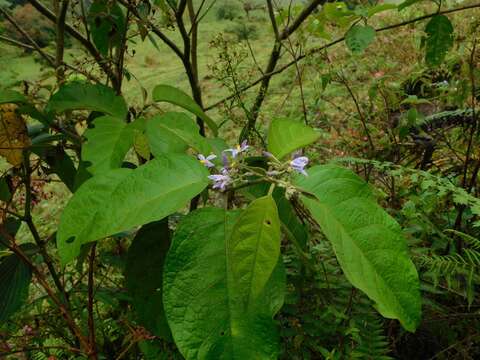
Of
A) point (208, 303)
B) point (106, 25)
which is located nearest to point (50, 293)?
point (208, 303)

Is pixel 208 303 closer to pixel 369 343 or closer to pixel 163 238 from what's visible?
pixel 163 238

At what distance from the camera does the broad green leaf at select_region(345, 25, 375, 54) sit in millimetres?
913

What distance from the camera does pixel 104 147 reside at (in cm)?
58

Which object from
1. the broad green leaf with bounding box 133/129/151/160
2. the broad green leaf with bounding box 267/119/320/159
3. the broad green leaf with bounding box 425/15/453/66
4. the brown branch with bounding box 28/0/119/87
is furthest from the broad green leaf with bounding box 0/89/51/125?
the broad green leaf with bounding box 425/15/453/66

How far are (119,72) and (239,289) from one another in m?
0.59

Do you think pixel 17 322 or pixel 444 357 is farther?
pixel 17 322

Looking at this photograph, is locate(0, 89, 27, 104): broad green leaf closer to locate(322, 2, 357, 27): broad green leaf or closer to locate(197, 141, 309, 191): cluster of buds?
locate(197, 141, 309, 191): cluster of buds

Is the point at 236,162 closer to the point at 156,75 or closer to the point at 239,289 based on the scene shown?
the point at 239,289

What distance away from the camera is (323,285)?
33.7 inches

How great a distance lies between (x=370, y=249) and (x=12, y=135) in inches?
23.2

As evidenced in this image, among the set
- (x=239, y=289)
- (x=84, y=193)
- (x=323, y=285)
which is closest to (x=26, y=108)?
(x=84, y=193)

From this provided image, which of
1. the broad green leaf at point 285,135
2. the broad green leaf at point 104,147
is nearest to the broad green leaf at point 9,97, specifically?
the broad green leaf at point 104,147

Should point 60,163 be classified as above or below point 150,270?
above

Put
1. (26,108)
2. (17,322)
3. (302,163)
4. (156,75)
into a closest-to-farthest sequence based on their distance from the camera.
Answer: (302,163) < (26,108) < (17,322) < (156,75)
